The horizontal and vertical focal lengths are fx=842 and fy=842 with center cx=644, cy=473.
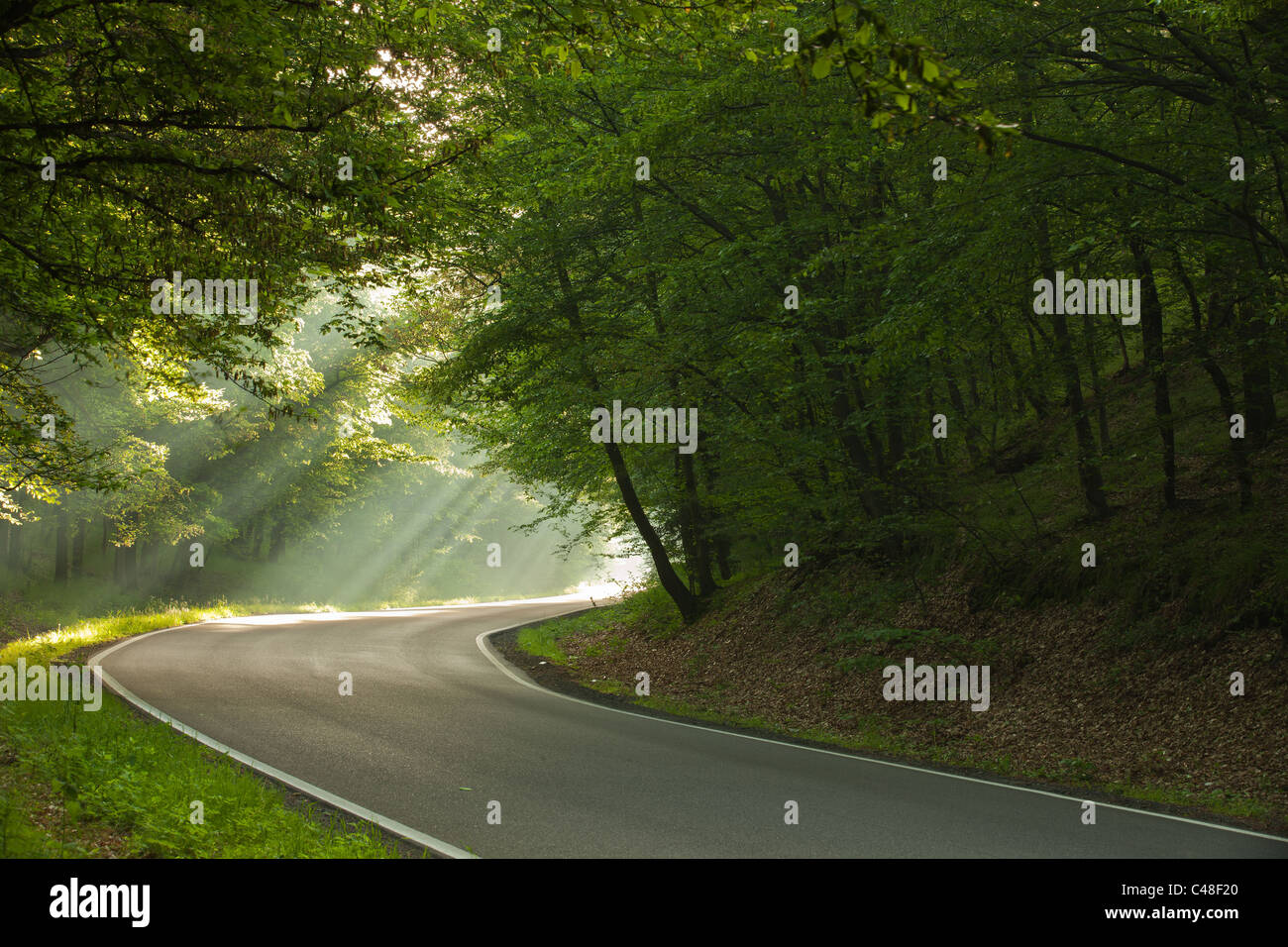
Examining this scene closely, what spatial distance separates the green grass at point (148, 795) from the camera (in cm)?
552

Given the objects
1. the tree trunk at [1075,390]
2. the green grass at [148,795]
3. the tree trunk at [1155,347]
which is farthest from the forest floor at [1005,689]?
the green grass at [148,795]

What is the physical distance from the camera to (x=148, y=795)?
21.7ft

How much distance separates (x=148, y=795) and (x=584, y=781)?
3.63 meters

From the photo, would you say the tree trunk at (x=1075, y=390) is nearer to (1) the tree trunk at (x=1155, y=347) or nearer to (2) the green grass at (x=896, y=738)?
(1) the tree trunk at (x=1155, y=347)

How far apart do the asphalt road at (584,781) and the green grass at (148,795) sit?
708mm

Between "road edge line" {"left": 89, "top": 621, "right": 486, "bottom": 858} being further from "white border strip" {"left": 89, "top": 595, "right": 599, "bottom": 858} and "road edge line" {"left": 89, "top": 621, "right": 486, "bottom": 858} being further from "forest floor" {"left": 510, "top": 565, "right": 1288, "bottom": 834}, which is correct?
"forest floor" {"left": 510, "top": 565, "right": 1288, "bottom": 834}

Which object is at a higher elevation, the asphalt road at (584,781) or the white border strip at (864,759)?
the asphalt road at (584,781)

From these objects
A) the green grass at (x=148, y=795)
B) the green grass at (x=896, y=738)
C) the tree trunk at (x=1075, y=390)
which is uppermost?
the tree trunk at (x=1075, y=390)

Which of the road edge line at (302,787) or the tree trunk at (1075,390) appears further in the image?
the tree trunk at (1075,390)

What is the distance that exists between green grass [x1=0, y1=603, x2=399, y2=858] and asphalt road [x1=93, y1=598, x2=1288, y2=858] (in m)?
0.71

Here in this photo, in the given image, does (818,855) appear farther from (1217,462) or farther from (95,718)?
(1217,462)

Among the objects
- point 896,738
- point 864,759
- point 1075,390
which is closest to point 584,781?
point 864,759

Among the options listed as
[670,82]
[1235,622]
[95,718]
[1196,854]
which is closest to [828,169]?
[670,82]
